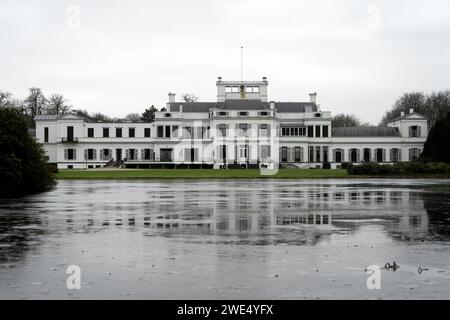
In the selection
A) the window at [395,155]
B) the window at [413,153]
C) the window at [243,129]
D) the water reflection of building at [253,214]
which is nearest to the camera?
the water reflection of building at [253,214]

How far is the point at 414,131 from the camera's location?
96875 millimetres

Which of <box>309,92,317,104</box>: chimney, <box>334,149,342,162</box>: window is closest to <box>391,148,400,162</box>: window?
<box>334,149,342,162</box>: window

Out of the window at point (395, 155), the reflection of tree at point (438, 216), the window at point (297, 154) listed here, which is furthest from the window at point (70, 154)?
the reflection of tree at point (438, 216)

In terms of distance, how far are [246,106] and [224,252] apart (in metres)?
85.4

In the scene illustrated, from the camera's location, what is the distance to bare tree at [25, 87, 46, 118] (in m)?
117

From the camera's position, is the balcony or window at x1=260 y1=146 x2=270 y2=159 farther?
the balcony

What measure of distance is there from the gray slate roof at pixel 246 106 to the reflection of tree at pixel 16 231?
7653 centimetres

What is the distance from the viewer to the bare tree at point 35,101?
11738 cm

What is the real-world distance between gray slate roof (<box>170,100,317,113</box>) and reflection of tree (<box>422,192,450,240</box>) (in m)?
71.9

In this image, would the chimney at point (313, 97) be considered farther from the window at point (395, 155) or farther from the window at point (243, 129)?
the window at point (395, 155)

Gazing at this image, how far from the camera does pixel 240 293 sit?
26.8 ft

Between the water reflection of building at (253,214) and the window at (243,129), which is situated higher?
the window at (243,129)

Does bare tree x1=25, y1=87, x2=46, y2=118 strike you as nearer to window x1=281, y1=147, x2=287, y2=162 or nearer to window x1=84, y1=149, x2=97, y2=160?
window x1=84, y1=149, x2=97, y2=160
